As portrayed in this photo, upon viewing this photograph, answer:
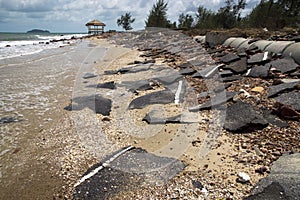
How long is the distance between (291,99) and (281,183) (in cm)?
213

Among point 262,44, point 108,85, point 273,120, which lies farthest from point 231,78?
point 108,85

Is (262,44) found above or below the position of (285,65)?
above

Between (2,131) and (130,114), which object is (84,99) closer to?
(130,114)

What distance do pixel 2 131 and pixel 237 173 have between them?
3674mm

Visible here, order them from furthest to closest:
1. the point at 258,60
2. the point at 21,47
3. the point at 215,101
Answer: the point at 21,47
the point at 258,60
the point at 215,101

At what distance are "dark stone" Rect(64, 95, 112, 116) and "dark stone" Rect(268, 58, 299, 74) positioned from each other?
4.20 m

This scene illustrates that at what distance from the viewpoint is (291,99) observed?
3.54 metres

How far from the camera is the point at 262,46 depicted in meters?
6.97

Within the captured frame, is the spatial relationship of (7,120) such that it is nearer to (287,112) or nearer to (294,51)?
(287,112)

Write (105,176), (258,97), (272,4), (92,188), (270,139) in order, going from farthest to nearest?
(272,4) → (258,97) → (270,139) → (105,176) → (92,188)

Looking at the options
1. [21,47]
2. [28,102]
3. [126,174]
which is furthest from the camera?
[21,47]

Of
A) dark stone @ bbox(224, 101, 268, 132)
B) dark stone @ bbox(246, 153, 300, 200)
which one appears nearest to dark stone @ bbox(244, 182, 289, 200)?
dark stone @ bbox(246, 153, 300, 200)

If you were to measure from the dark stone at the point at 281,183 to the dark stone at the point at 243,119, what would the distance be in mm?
792

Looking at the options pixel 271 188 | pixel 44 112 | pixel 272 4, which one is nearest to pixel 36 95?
pixel 44 112
